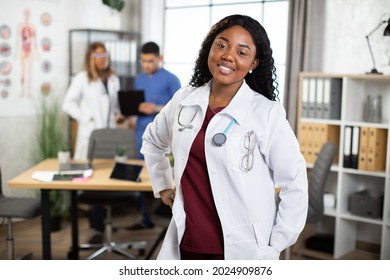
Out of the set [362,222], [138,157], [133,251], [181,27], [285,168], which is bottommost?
[133,251]

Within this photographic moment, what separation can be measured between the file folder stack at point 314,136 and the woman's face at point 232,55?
1.92 metres

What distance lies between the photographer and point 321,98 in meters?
3.47

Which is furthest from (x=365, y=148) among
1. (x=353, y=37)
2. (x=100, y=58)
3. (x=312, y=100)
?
(x=100, y=58)

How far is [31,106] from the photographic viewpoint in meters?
2.39

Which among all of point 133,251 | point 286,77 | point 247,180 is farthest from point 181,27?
point 133,251

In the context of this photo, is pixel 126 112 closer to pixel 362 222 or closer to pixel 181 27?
pixel 181 27

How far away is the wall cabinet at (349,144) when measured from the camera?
123 inches

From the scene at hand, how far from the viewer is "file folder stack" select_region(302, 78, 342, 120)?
336 centimetres

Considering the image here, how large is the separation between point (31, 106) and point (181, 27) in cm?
74

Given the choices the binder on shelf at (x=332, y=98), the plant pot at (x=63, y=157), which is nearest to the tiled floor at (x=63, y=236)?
the plant pot at (x=63, y=157)

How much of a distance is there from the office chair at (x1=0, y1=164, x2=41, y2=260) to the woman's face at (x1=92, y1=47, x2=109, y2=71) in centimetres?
114

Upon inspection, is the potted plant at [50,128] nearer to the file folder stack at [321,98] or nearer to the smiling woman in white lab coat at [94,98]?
the smiling woman in white lab coat at [94,98]

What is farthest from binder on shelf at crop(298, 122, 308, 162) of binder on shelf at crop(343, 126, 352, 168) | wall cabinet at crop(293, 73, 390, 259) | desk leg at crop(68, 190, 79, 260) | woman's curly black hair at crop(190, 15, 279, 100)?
woman's curly black hair at crop(190, 15, 279, 100)
